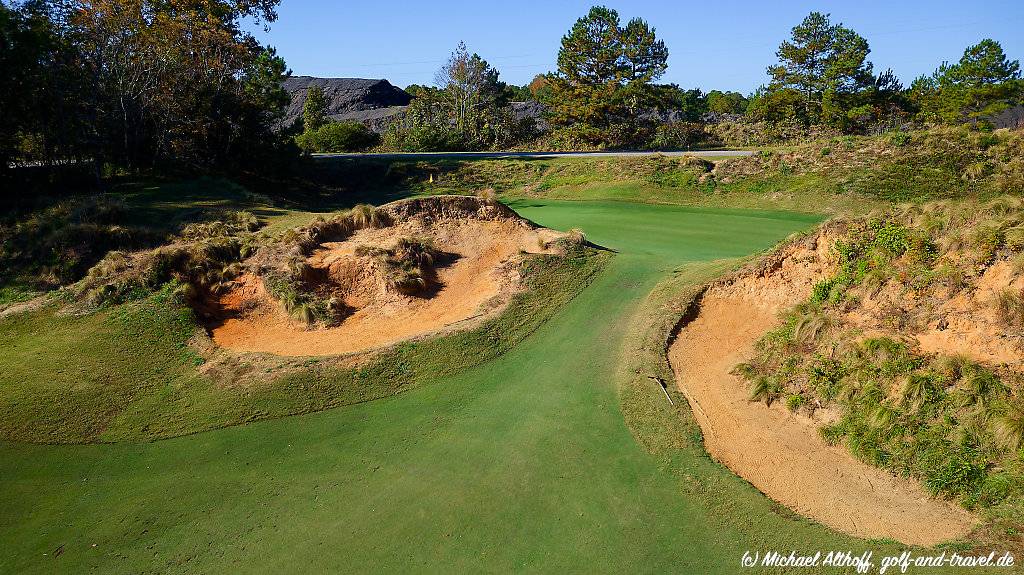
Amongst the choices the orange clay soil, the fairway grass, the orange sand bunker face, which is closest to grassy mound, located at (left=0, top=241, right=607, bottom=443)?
the fairway grass

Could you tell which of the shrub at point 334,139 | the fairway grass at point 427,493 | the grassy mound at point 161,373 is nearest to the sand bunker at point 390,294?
the grassy mound at point 161,373

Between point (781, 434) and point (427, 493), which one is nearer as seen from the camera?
point (427, 493)

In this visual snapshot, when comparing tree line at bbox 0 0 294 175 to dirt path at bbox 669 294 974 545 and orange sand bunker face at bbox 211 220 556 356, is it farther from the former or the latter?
dirt path at bbox 669 294 974 545

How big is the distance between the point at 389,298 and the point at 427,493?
660 cm

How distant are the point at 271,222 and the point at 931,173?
2651 centimetres

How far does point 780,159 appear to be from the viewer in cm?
2883

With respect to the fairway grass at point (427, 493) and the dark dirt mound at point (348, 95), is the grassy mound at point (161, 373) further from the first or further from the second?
the dark dirt mound at point (348, 95)

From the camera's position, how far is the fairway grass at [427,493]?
6770mm

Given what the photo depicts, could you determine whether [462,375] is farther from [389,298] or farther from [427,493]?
[389,298]

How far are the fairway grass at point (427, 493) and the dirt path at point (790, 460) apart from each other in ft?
1.43

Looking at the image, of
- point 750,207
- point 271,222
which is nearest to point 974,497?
point 271,222

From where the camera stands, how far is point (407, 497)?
7.77 meters

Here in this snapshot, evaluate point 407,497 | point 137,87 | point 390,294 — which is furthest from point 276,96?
point 407,497

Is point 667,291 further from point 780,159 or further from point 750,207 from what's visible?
point 780,159
